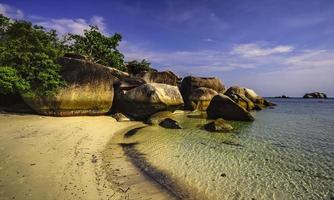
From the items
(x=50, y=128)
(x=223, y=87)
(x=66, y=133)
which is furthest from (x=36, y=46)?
(x=223, y=87)

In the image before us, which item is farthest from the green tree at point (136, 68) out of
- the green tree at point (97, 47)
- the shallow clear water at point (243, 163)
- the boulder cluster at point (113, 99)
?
the shallow clear water at point (243, 163)

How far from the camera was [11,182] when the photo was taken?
4469mm

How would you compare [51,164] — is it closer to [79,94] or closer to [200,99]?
[79,94]

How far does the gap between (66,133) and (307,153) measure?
357 inches

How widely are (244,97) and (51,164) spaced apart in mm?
24328

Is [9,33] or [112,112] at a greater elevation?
[9,33]

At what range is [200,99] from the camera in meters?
23.6

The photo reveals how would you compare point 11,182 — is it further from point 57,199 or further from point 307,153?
point 307,153

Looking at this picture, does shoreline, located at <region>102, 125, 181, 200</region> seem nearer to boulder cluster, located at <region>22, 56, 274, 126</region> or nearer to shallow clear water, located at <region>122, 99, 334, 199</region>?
shallow clear water, located at <region>122, 99, 334, 199</region>

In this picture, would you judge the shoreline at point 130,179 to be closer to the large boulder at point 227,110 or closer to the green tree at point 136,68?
the large boulder at point 227,110

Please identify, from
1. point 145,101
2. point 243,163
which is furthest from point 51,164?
point 145,101

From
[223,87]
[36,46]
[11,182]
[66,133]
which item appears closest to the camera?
[11,182]

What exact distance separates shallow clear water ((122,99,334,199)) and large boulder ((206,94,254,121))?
233 inches

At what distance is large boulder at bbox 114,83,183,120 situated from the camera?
49.5 feet
